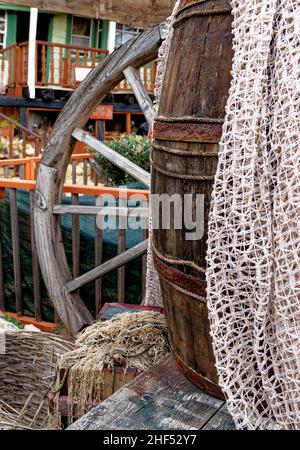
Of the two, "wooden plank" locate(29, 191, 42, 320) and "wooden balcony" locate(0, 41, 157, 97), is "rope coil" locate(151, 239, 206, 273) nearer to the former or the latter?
"wooden plank" locate(29, 191, 42, 320)

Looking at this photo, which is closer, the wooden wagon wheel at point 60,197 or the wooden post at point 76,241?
the wooden wagon wheel at point 60,197

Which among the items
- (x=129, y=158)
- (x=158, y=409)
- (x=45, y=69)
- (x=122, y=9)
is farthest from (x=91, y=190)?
(x=45, y=69)

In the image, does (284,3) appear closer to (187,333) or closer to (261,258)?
(261,258)

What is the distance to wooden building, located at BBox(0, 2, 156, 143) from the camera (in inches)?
501

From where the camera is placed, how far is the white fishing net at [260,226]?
1395 millimetres

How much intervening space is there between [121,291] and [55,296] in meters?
0.44

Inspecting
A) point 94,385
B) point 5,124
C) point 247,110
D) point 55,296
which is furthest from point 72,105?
point 5,124

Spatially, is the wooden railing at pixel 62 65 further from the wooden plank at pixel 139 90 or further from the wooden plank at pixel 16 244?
the wooden plank at pixel 139 90

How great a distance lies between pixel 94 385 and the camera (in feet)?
6.66

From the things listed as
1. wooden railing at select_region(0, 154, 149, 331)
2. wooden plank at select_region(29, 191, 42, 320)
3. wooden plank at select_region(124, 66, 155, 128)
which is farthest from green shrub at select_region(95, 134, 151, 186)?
wooden plank at select_region(124, 66, 155, 128)

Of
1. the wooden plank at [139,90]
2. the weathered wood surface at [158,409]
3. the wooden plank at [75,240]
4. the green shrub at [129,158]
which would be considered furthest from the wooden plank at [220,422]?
the green shrub at [129,158]

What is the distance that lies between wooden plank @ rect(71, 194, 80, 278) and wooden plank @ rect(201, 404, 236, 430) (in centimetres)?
235

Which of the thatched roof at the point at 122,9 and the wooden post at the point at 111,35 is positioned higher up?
the wooden post at the point at 111,35

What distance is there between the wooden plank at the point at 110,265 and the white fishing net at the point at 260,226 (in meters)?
2.00
